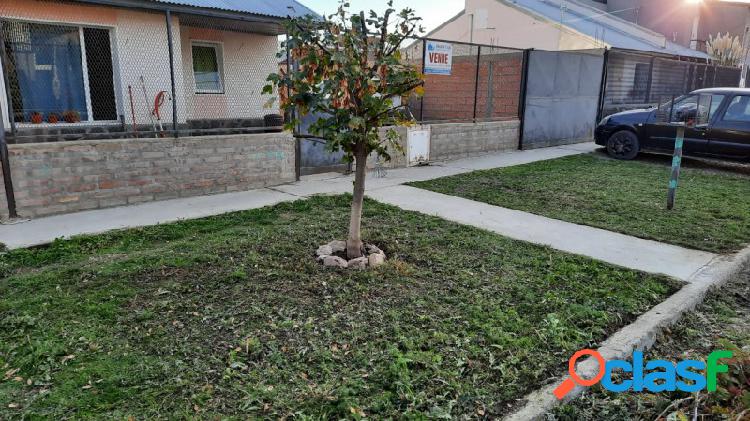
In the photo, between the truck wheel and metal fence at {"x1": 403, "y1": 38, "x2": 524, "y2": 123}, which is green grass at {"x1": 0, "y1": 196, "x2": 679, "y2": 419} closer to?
the truck wheel

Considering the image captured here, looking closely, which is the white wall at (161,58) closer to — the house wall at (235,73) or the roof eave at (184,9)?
the house wall at (235,73)

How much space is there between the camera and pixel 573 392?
123 inches

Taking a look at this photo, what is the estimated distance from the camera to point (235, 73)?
11758 mm

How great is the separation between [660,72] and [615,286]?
18.8 m

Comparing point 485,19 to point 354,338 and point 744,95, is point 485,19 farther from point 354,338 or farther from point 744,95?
point 354,338

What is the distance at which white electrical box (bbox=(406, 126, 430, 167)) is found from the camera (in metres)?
10.7

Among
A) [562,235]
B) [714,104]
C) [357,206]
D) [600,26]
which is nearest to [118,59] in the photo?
[357,206]

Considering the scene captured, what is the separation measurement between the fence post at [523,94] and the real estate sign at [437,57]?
117 inches

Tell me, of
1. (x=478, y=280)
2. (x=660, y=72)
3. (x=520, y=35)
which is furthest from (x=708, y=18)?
(x=478, y=280)

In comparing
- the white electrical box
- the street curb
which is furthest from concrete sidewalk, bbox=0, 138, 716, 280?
the white electrical box

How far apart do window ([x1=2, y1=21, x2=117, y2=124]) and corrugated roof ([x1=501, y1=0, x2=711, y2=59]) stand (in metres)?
15.4

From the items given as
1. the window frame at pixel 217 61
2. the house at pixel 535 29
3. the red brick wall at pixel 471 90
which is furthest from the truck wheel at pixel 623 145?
the window frame at pixel 217 61

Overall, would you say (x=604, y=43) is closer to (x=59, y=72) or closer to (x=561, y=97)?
(x=561, y=97)

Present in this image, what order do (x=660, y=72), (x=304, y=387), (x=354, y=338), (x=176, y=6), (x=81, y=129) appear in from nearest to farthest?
(x=304, y=387)
(x=354, y=338)
(x=176, y=6)
(x=81, y=129)
(x=660, y=72)
